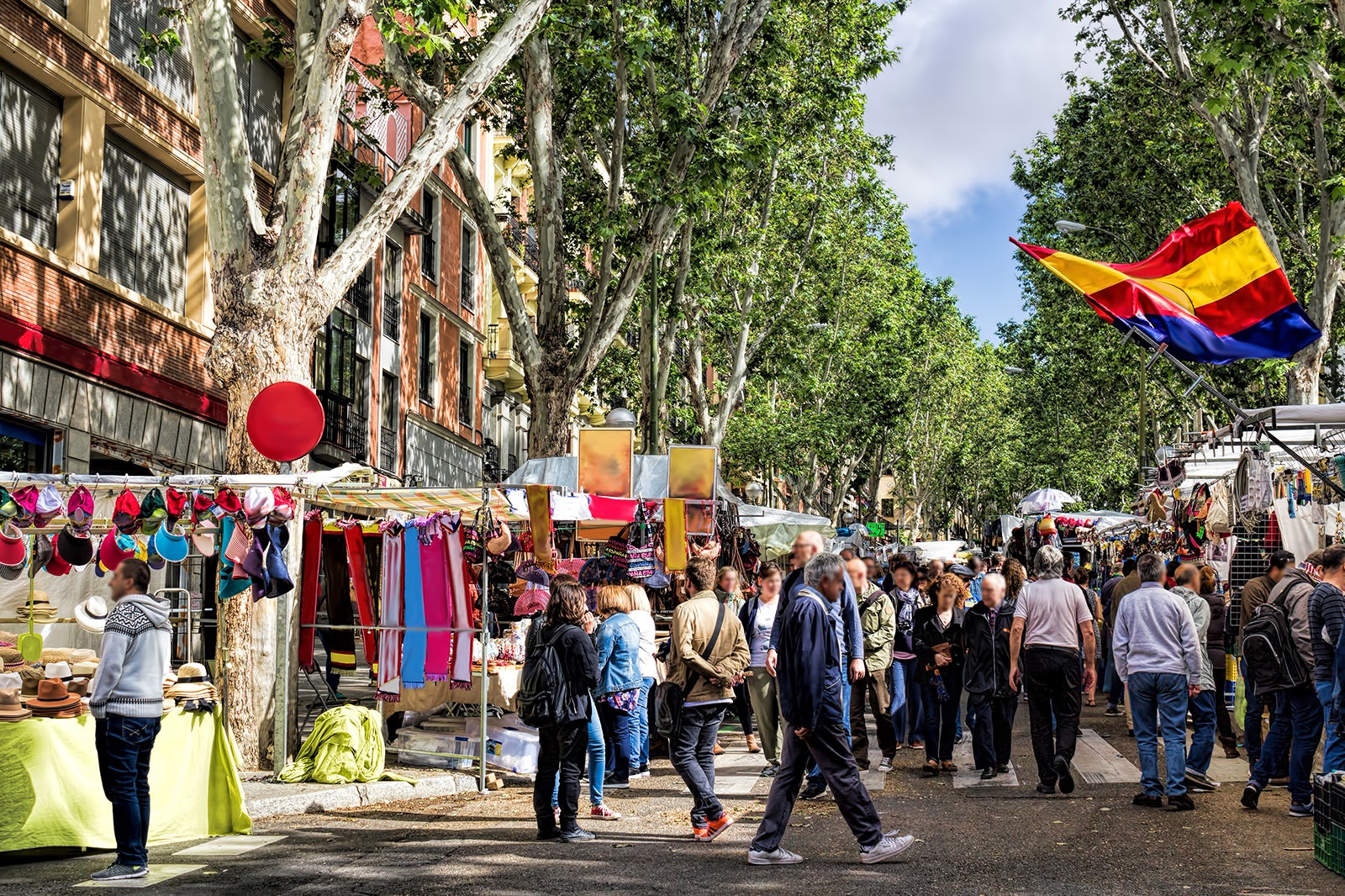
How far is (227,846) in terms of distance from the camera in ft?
28.0

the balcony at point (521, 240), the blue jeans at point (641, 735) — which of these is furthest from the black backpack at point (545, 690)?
the balcony at point (521, 240)

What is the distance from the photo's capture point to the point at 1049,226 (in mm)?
29922

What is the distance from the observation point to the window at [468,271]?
123 feet

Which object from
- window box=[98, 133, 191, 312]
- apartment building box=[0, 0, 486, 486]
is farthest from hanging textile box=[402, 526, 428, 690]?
window box=[98, 133, 191, 312]

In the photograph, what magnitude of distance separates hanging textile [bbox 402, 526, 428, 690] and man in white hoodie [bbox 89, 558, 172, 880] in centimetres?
372

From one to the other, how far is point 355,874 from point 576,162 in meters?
16.8

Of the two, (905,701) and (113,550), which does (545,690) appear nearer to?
(113,550)

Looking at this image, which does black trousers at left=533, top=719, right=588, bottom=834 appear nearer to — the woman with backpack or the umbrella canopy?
the woman with backpack

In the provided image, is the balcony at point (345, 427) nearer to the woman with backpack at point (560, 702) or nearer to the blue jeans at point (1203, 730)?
the woman with backpack at point (560, 702)

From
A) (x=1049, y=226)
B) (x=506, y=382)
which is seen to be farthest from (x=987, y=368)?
(x=1049, y=226)

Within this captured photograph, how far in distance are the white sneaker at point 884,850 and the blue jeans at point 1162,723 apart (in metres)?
2.71

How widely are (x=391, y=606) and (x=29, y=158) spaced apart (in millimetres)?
8573

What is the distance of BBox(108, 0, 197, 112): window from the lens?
1791 cm

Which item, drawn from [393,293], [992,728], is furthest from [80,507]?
Result: [393,293]
